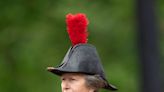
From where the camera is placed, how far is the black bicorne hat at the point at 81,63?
18.3 feet

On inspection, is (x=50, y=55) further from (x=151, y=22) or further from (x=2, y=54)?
(x=151, y=22)

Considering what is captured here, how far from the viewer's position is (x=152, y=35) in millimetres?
4785

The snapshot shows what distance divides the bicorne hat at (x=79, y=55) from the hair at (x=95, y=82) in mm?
24

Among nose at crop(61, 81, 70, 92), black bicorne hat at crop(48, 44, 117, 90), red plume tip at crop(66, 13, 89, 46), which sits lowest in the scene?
nose at crop(61, 81, 70, 92)

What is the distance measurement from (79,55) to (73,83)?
6.9 inches

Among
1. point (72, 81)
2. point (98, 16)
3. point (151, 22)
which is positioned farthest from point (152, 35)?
point (98, 16)

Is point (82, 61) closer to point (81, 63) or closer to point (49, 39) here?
point (81, 63)

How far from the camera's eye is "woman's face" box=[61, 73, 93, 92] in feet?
18.3

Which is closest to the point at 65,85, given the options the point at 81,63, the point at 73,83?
the point at 73,83

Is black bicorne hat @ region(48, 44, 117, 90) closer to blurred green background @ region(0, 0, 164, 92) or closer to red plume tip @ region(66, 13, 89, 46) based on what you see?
red plume tip @ region(66, 13, 89, 46)

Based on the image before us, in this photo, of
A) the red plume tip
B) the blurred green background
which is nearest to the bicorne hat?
the red plume tip

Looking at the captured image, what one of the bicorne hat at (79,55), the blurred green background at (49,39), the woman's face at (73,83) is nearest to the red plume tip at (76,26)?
the bicorne hat at (79,55)

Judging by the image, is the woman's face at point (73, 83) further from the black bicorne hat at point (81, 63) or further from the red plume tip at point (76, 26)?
the red plume tip at point (76, 26)

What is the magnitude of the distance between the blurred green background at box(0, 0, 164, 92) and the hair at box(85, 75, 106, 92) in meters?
3.48
